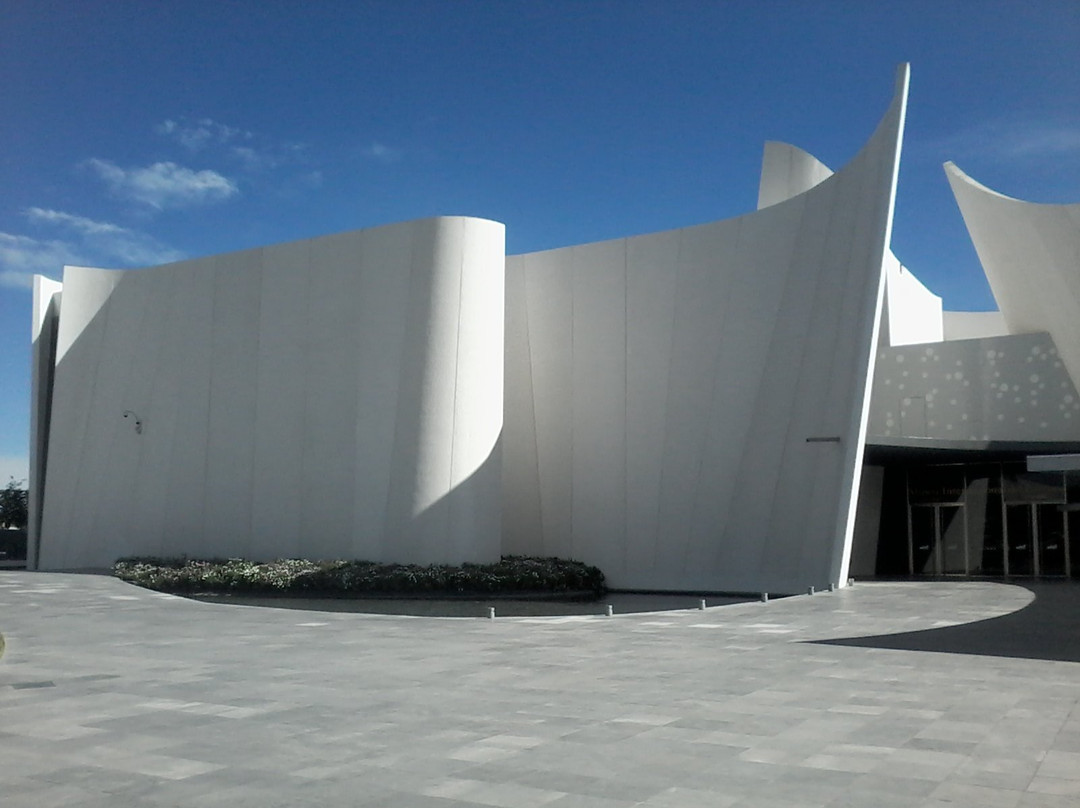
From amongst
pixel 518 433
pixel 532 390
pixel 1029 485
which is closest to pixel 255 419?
pixel 518 433

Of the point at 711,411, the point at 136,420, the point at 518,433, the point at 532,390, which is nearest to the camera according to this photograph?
the point at 711,411

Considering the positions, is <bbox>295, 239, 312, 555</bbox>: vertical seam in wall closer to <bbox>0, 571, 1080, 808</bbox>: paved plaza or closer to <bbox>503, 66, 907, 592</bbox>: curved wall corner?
<bbox>503, 66, 907, 592</bbox>: curved wall corner

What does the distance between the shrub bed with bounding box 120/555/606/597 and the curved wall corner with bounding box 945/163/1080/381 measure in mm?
12572

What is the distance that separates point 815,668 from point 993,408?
58.6ft

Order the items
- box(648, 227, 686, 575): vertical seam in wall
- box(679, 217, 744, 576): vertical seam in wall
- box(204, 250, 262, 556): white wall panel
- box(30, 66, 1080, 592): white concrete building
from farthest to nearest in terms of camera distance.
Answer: box(204, 250, 262, 556): white wall panel < box(648, 227, 686, 575): vertical seam in wall < box(679, 217, 744, 576): vertical seam in wall < box(30, 66, 1080, 592): white concrete building

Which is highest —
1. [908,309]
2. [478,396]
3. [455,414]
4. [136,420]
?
[908,309]

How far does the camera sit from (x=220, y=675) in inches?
396

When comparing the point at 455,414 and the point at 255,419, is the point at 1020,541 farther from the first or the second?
the point at 255,419

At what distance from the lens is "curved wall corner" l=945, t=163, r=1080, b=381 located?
22562 millimetres

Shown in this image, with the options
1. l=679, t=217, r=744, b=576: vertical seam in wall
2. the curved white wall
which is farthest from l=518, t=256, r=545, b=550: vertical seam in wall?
the curved white wall

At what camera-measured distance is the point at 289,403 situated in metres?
25.3

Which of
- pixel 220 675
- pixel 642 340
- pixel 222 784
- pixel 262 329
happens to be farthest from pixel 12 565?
pixel 222 784

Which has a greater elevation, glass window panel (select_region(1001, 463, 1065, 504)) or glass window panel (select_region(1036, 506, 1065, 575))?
glass window panel (select_region(1001, 463, 1065, 504))

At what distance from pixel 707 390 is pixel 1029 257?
345 inches
